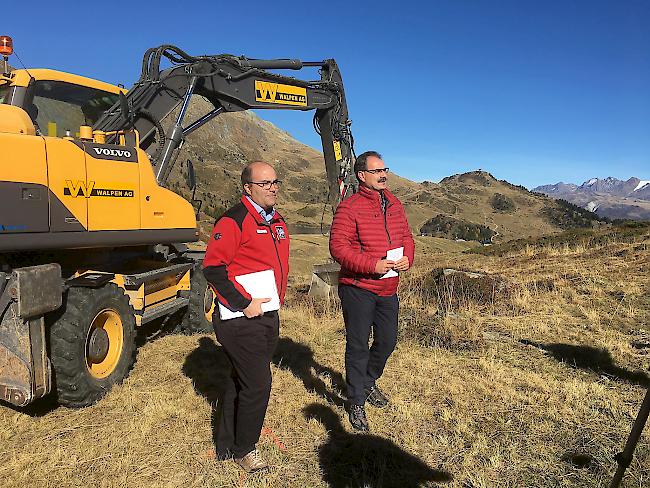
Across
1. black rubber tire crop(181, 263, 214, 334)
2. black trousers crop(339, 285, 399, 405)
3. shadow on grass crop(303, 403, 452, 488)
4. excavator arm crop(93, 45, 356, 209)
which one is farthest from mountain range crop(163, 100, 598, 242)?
shadow on grass crop(303, 403, 452, 488)

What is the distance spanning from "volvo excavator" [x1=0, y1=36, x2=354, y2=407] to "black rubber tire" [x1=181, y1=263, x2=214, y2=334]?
0.7 inches

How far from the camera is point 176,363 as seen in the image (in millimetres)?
5406

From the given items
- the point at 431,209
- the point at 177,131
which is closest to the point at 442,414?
the point at 177,131

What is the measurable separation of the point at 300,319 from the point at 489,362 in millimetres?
3057

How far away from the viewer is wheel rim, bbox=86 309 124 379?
176 inches

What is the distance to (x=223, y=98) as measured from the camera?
743 centimetres

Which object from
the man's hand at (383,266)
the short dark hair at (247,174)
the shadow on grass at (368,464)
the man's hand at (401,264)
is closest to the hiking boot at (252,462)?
the shadow on grass at (368,464)

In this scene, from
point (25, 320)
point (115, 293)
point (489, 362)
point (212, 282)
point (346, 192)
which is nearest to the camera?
point (212, 282)

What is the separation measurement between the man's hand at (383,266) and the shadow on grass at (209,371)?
182cm

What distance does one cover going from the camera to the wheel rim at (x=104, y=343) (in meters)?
4.47

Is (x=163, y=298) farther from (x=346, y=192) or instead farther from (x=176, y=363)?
(x=346, y=192)

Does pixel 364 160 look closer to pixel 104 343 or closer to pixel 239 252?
pixel 239 252

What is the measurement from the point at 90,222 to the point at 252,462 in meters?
2.62

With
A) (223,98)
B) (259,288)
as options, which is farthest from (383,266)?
(223,98)
